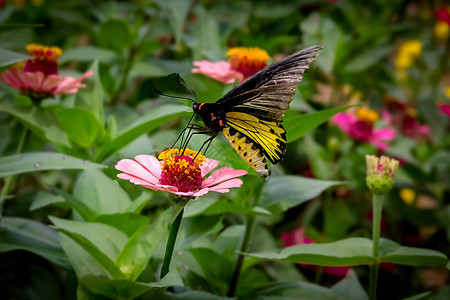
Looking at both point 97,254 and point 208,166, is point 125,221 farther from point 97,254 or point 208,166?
point 208,166

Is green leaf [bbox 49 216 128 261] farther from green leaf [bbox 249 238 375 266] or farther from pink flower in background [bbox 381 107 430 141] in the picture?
pink flower in background [bbox 381 107 430 141]

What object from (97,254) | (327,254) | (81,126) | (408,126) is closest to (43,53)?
(81,126)

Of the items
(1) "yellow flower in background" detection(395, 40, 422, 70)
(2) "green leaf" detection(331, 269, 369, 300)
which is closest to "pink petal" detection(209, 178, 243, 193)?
(2) "green leaf" detection(331, 269, 369, 300)

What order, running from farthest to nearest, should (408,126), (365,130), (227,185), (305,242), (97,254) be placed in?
(408,126)
(365,130)
(305,242)
(97,254)
(227,185)

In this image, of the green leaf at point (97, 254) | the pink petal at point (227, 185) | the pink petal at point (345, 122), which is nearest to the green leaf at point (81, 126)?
the green leaf at point (97, 254)

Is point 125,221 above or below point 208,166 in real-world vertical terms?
below

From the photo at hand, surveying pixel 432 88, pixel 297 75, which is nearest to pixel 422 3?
pixel 432 88

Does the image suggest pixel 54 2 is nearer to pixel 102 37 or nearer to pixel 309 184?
pixel 102 37
